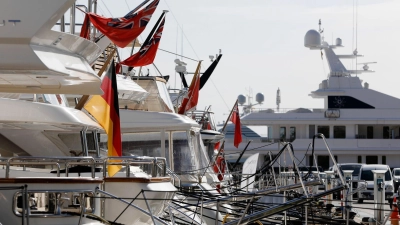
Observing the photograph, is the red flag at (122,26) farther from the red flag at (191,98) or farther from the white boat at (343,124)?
the white boat at (343,124)

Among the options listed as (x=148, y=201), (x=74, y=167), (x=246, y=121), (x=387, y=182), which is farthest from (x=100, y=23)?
(x=246, y=121)

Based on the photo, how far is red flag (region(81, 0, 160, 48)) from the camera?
14992 millimetres

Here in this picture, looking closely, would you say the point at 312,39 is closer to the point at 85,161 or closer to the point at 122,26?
the point at 122,26

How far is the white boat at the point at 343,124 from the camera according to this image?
6888 centimetres

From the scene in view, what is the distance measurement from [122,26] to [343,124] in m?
56.3

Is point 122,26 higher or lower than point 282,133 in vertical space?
higher

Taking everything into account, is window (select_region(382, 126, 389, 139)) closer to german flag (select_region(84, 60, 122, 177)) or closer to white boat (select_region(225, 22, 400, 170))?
white boat (select_region(225, 22, 400, 170))

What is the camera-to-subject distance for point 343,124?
230 feet

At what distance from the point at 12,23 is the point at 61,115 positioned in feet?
9.61

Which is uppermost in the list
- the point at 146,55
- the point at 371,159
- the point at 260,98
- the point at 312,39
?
the point at 312,39

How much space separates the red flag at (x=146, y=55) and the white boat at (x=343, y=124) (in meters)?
47.1

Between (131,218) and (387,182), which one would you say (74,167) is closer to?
(131,218)

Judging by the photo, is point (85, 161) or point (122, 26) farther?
point (122, 26)

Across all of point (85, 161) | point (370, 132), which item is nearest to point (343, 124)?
point (370, 132)
